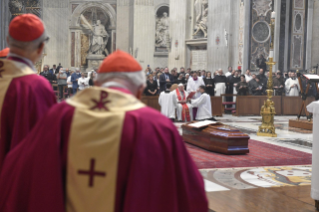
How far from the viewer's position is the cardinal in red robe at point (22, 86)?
2.93m

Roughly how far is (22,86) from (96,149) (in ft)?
4.30

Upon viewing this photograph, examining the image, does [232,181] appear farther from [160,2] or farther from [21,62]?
[160,2]

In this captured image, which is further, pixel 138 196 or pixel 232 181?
pixel 232 181

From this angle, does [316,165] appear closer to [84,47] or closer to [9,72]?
[9,72]

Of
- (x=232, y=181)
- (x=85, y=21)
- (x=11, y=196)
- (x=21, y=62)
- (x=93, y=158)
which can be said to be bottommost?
(x=232, y=181)

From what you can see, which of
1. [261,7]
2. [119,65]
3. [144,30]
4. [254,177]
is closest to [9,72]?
[119,65]

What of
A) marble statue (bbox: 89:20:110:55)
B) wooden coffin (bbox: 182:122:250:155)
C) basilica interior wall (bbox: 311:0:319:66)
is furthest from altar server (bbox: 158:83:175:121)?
marble statue (bbox: 89:20:110:55)

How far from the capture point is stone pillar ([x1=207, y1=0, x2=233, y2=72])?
832 inches

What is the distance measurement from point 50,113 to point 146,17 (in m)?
27.4

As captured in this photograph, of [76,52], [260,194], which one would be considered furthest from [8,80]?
[76,52]

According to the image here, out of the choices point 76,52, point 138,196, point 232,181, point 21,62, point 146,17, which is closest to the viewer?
point 138,196

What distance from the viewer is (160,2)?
2961cm

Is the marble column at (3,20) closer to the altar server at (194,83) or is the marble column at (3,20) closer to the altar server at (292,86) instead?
the altar server at (194,83)

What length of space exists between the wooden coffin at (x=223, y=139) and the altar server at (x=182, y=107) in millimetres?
5324
